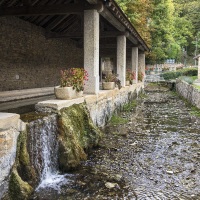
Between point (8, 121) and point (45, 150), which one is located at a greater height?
point (8, 121)

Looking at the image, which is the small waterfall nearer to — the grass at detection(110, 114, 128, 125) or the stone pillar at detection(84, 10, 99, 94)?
the stone pillar at detection(84, 10, 99, 94)

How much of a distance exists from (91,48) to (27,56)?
5028mm

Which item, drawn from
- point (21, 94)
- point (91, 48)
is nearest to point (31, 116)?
point (91, 48)

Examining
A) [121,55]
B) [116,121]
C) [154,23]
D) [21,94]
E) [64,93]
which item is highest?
[154,23]

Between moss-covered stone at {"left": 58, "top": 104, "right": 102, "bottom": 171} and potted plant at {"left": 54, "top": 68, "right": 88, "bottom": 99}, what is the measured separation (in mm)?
364

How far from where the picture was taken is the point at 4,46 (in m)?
11.8

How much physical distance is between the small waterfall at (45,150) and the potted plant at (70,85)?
54.0 inches

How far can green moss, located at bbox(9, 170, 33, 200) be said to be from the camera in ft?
15.8

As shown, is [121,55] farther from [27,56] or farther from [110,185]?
[110,185]

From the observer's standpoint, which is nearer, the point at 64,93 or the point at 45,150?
the point at 45,150

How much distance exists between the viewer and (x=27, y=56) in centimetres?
1352

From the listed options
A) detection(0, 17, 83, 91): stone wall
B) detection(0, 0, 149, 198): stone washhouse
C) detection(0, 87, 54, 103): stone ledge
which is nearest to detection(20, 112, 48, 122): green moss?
detection(0, 0, 149, 198): stone washhouse

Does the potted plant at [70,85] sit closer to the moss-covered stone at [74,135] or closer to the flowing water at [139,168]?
the moss-covered stone at [74,135]

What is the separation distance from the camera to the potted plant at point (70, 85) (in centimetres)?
783
